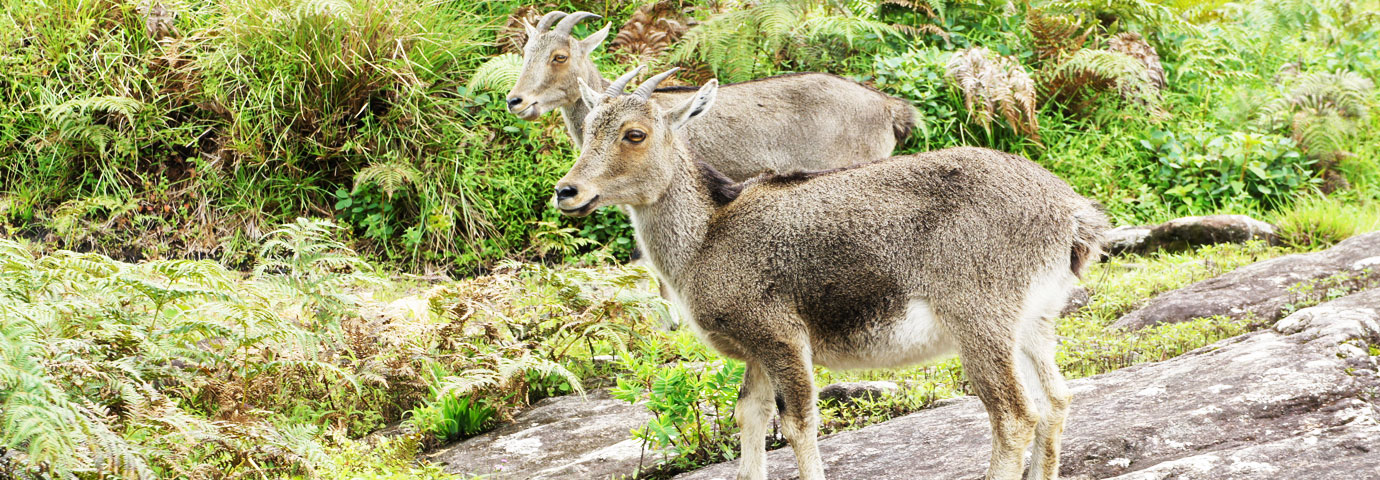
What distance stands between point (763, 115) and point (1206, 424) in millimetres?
4344

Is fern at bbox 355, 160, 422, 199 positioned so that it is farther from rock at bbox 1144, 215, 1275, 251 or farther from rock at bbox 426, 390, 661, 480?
rock at bbox 1144, 215, 1275, 251

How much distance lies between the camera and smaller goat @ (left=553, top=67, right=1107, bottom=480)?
4801 mm

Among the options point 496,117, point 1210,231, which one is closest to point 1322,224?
point 1210,231

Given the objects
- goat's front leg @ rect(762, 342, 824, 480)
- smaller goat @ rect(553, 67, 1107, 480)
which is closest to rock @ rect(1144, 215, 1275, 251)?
smaller goat @ rect(553, 67, 1107, 480)

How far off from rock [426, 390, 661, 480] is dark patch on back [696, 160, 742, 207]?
133 centimetres

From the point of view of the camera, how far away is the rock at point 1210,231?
9711mm

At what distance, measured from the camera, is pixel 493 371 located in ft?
21.2

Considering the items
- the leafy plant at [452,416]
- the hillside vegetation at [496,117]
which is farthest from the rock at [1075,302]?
the leafy plant at [452,416]

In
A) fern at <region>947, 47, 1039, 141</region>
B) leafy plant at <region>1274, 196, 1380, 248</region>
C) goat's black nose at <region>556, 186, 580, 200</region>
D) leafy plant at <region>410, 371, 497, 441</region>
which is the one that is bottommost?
leafy plant at <region>1274, 196, 1380, 248</region>

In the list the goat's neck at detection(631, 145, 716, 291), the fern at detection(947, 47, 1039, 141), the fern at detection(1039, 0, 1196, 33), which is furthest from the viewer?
the fern at detection(1039, 0, 1196, 33)

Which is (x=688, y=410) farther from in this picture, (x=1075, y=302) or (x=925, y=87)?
(x=925, y=87)

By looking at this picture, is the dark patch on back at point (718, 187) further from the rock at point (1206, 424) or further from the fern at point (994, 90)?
the fern at point (994, 90)

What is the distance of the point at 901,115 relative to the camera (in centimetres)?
912

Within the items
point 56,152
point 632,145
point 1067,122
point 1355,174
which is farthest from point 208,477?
point 1355,174
